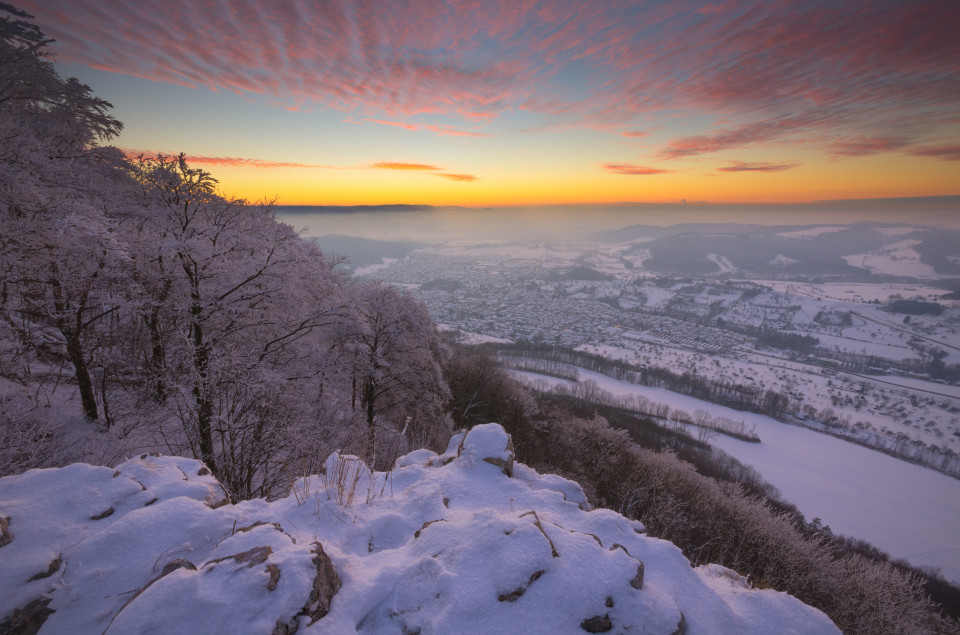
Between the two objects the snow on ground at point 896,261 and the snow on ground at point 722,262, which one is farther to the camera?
the snow on ground at point 722,262

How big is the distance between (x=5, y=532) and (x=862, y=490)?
5656cm

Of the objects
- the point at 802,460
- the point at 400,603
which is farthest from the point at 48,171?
the point at 802,460

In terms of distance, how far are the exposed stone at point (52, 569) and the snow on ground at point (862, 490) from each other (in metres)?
44.6

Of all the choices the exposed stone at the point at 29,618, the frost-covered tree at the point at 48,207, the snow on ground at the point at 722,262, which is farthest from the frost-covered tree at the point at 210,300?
the snow on ground at the point at 722,262

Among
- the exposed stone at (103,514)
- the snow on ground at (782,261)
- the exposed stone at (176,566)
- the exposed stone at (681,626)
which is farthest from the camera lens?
the snow on ground at (782,261)

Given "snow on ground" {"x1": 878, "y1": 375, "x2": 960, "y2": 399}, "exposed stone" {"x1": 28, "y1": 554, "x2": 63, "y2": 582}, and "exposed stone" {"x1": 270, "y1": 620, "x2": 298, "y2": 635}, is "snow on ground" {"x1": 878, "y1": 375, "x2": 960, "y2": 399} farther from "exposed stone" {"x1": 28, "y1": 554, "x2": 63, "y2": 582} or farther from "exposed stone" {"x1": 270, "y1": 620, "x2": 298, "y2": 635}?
"exposed stone" {"x1": 28, "y1": 554, "x2": 63, "y2": 582}

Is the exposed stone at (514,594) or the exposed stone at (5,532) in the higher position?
the exposed stone at (5,532)

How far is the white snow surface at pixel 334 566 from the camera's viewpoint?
293cm

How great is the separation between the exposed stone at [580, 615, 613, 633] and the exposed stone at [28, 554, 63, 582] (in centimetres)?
498

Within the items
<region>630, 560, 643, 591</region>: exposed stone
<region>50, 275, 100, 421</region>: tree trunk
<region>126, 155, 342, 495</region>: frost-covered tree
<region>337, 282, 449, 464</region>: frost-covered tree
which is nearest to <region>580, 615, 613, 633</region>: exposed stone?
<region>630, 560, 643, 591</region>: exposed stone

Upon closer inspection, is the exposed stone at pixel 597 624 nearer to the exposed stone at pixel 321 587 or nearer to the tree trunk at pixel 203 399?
the exposed stone at pixel 321 587

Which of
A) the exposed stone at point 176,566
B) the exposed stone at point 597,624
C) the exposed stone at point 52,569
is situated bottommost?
the exposed stone at point 597,624

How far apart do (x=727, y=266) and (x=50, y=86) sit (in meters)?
222

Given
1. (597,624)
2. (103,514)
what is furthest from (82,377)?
(597,624)
